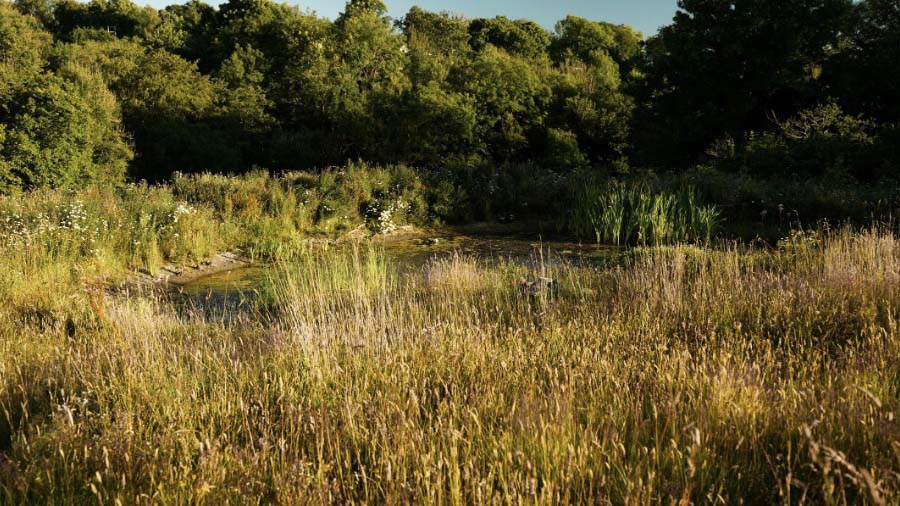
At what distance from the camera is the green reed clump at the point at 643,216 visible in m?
9.52

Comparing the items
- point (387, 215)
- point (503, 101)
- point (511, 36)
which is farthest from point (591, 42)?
point (387, 215)

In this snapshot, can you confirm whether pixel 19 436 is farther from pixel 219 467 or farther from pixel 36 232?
pixel 36 232

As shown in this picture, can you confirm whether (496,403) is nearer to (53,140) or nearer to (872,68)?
(53,140)

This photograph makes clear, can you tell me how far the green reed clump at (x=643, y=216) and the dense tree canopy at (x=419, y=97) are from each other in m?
3.99

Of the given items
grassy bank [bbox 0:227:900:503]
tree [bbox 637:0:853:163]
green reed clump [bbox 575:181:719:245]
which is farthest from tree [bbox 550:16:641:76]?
grassy bank [bbox 0:227:900:503]

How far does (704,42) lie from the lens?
56.2ft

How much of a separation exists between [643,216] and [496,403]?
784cm

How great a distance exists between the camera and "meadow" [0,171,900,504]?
1.98 metres

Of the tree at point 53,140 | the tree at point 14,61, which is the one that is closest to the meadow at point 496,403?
the tree at point 53,140

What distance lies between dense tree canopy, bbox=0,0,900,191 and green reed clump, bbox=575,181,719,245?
3.99m

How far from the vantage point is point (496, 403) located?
2.61m

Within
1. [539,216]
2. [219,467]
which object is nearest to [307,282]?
[219,467]

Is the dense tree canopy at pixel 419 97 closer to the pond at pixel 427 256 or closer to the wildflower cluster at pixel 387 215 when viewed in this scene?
the wildflower cluster at pixel 387 215

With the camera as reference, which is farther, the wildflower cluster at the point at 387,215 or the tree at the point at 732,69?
the tree at the point at 732,69
